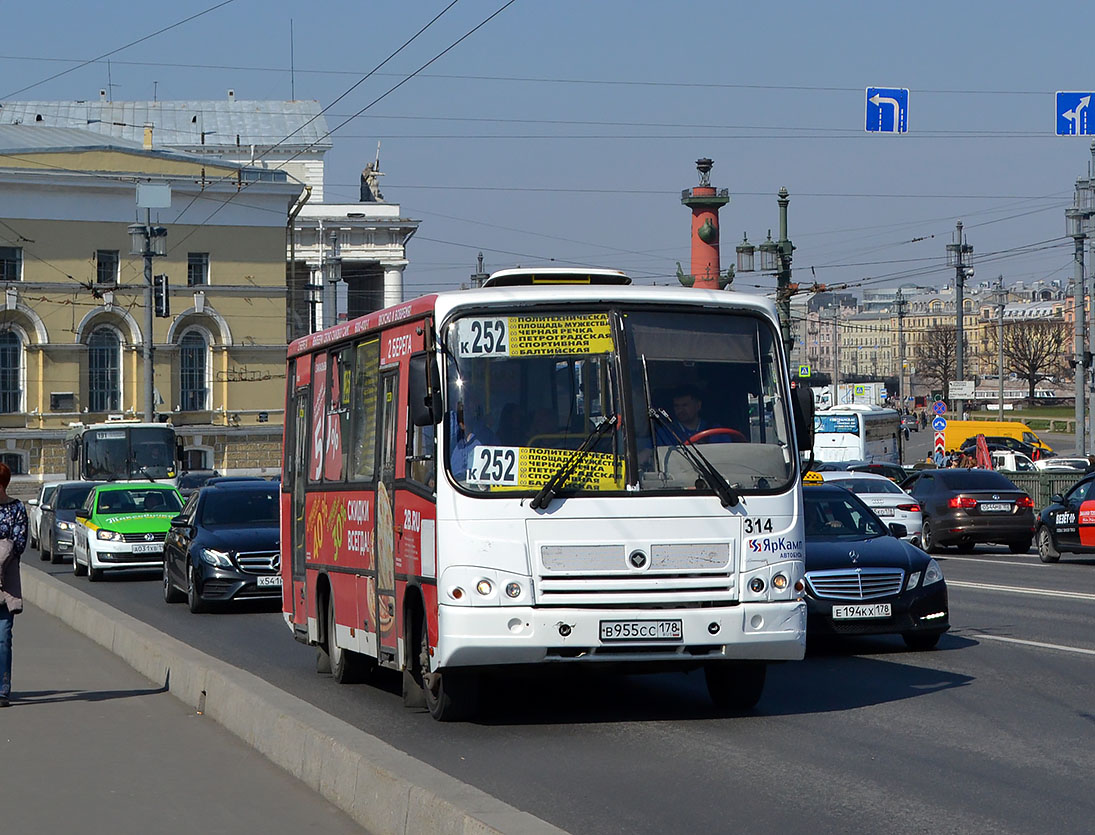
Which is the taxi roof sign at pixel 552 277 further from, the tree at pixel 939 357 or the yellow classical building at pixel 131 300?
the tree at pixel 939 357

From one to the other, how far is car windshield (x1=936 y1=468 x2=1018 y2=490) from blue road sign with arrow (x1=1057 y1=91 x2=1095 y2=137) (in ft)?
26.9

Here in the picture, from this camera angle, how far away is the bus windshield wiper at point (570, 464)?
988 cm

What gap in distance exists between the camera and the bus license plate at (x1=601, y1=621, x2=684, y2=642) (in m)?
9.89

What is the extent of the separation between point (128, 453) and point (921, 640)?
103 feet

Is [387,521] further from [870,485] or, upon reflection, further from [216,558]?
[870,485]

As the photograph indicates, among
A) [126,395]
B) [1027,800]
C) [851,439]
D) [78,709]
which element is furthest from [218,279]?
[1027,800]

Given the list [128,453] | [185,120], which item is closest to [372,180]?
[185,120]

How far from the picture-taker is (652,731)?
10.3m

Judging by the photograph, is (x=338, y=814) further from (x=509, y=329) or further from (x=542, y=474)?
(x=509, y=329)

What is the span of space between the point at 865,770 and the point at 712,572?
175 centimetres

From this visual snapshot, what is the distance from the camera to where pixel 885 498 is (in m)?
32.1

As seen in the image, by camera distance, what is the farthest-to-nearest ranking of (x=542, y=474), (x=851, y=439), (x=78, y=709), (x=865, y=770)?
(x=851, y=439) → (x=78, y=709) → (x=542, y=474) → (x=865, y=770)

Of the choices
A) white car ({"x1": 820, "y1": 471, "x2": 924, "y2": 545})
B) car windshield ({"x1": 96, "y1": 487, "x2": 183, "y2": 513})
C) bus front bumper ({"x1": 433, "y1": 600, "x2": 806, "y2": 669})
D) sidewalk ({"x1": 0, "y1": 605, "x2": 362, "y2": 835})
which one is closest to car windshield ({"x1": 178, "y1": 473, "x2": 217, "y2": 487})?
car windshield ({"x1": 96, "y1": 487, "x2": 183, "y2": 513})

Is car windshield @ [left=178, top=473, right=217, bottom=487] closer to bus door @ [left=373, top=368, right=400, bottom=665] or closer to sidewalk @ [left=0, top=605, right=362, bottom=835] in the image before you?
sidewalk @ [left=0, top=605, right=362, bottom=835]
